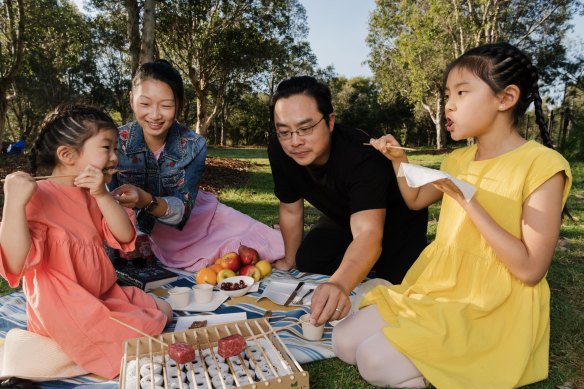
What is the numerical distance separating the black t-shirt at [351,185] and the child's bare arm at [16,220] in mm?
1985

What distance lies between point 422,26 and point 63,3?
1799cm

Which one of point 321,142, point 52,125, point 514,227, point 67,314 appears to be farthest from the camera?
point 321,142

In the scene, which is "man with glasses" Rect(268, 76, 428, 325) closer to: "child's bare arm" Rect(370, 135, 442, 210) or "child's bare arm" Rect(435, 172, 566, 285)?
"child's bare arm" Rect(370, 135, 442, 210)

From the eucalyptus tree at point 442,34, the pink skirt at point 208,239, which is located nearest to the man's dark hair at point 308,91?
the pink skirt at point 208,239

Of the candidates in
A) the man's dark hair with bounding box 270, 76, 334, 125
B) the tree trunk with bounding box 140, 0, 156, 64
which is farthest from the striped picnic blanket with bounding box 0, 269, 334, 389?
the tree trunk with bounding box 140, 0, 156, 64

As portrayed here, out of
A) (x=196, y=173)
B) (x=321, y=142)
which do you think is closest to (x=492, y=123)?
(x=321, y=142)

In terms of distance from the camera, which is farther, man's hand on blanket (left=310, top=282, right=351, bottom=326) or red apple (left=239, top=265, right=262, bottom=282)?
red apple (left=239, top=265, right=262, bottom=282)

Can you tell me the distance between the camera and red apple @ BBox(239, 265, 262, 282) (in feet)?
13.1

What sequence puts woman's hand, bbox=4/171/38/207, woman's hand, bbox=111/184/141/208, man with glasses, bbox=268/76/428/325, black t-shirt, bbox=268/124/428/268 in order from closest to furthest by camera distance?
woman's hand, bbox=4/171/38/207
man with glasses, bbox=268/76/428/325
black t-shirt, bbox=268/124/428/268
woman's hand, bbox=111/184/141/208

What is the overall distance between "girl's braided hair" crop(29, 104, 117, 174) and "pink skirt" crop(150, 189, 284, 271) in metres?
1.86

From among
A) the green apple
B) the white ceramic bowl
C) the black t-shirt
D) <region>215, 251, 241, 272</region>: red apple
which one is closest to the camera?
the black t-shirt

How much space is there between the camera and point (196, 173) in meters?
4.40

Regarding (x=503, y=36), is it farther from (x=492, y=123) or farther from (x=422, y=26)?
(x=492, y=123)

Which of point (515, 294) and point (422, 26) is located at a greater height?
point (422, 26)
